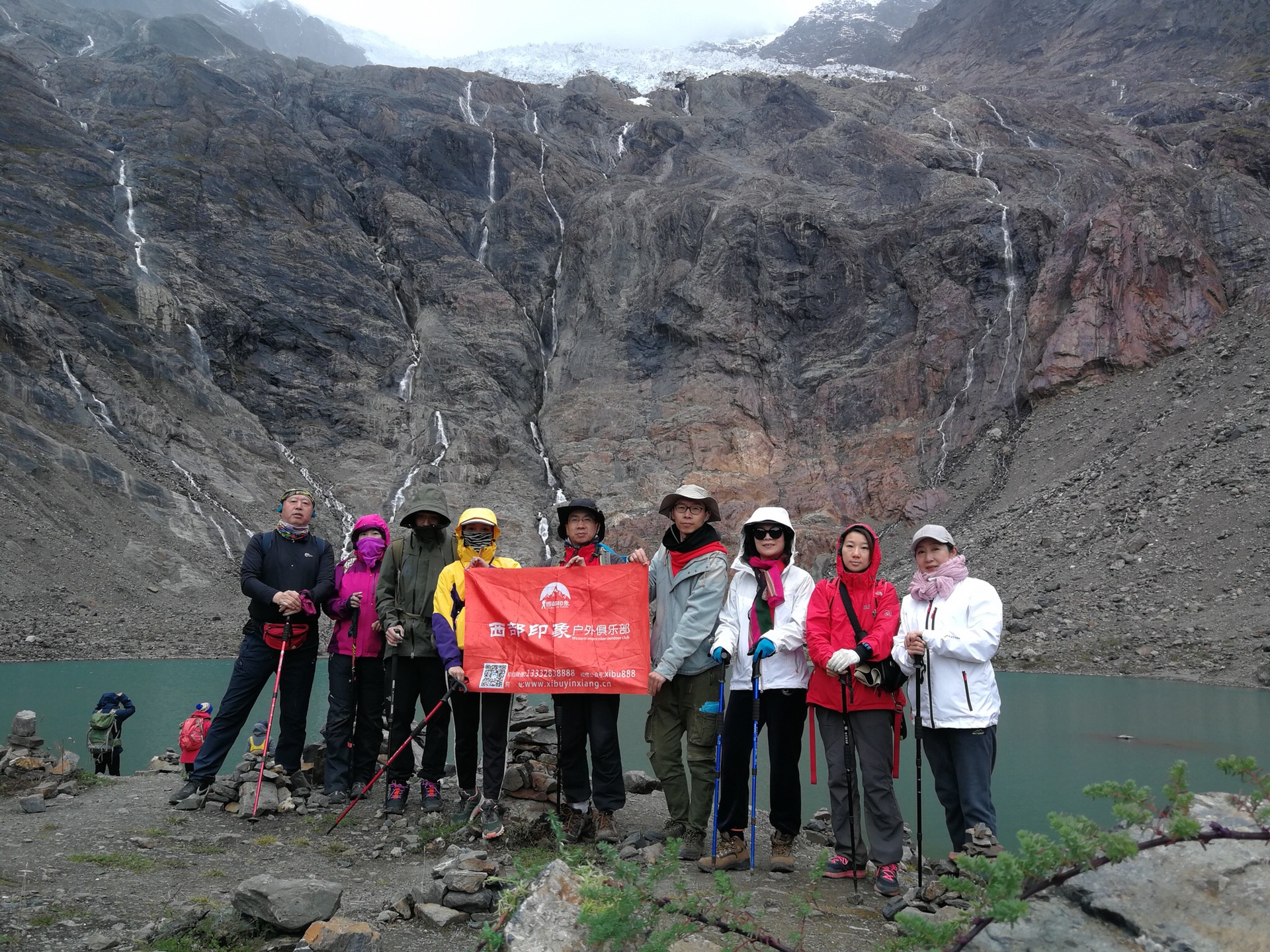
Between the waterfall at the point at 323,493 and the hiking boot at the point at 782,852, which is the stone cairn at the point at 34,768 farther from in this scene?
the waterfall at the point at 323,493

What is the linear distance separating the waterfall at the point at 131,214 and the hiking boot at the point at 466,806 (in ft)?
173

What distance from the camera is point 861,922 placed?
15.2 feet

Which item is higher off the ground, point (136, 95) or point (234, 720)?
point (136, 95)

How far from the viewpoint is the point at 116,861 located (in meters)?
5.35

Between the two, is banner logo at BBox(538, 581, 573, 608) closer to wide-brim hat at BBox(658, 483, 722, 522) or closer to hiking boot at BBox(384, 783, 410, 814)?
wide-brim hat at BBox(658, 483, 722, 522)

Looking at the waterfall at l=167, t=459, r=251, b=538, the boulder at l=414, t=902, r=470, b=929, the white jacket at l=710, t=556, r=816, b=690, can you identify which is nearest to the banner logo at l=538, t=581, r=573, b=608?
the white jacket at l=710, t=556, r=816, b=690

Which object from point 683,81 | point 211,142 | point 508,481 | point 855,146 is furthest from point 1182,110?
point 211,142

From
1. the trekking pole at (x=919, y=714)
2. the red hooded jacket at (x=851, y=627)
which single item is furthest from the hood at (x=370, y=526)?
the trekking pole at (x=919, y=714)

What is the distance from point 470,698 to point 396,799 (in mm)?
1071

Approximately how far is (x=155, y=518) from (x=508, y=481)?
17.7 meters

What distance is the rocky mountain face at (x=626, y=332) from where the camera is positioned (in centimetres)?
3288

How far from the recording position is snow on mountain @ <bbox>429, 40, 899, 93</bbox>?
392ft

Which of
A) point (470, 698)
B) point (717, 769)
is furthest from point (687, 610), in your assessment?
point (470, 698)

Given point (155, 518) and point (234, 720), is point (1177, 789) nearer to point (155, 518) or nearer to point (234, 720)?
point (234, 720)
